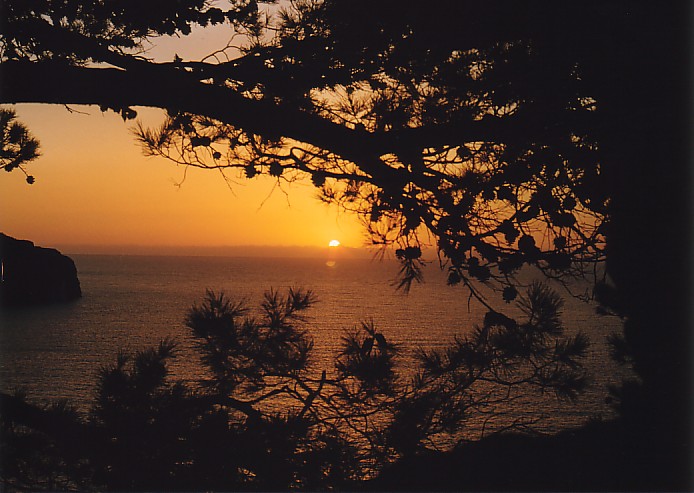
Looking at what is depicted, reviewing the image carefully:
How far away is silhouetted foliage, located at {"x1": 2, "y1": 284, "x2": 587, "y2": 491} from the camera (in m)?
2.47

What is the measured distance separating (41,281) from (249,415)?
56353 millimetres

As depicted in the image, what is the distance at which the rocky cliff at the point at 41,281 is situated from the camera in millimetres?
43156

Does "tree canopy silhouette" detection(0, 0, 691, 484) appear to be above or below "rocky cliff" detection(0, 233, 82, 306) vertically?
above

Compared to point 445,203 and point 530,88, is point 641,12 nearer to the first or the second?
point 530,88

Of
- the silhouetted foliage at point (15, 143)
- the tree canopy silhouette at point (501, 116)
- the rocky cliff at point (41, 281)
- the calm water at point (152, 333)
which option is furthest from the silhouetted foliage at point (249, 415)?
the rocky cliff at point (41, 281)

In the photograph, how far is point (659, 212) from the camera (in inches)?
98.3

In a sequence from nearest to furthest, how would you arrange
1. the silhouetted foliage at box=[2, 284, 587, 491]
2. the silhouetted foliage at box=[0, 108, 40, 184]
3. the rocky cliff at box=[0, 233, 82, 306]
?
1. the silhouetted foliage at box=[2, 284, 587, 491]
2. the silhouetted foliage at box=[0, 108, 40, 184]
3. the rocky cliff at box=[0, 233, 82, 306]

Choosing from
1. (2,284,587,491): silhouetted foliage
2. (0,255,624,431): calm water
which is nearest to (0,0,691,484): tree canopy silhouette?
(2,284,587,491): silhouetted foliage

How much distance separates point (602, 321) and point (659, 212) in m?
46.2

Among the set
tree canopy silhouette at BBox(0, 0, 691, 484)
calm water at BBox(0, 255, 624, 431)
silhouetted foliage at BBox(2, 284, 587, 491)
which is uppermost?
tree canopy silhouette at BBox(0, 0, 691, 484)

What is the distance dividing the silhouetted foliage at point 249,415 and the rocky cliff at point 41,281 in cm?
4047

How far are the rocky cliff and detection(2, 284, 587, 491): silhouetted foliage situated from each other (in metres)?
40.5

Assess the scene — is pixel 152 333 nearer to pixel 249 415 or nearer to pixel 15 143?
pixel 15 143

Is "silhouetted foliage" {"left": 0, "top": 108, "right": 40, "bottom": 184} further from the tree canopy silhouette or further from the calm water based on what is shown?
the calm water
